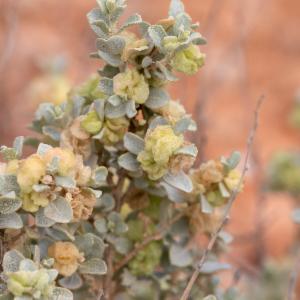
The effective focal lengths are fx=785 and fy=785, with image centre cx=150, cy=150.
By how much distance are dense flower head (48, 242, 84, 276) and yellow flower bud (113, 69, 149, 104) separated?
22 cm

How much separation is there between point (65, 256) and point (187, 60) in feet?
1.03

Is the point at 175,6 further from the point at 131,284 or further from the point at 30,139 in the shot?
the point at 131,284

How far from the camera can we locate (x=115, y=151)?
116cm

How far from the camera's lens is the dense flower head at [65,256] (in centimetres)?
107

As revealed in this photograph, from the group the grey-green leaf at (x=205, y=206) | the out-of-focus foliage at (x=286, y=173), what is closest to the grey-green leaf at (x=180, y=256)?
the grey-green leaf at (x=205, y=206)

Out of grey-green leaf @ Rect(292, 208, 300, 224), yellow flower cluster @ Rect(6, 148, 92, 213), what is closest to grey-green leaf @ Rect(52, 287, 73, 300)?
yellow flower cluster @ Rect(6, 148, 92, 213)

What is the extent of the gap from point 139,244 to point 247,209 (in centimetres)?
224

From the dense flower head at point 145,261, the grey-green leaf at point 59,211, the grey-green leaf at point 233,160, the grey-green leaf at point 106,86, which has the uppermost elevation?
the grey-green leaf at point 106,86

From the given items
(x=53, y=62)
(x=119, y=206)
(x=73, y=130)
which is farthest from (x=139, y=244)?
(x=53, y=62)

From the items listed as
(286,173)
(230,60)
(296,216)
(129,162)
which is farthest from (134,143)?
(230,60)

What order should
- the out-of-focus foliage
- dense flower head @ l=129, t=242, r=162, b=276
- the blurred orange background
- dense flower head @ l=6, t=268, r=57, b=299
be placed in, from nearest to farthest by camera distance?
1. dense flower head @ l=6, t=268, r=57, b=299
2. dense flower head @ l=129, t=242, r=162, b=276
3. the out-of-focus foliage
4. the blurred orange background

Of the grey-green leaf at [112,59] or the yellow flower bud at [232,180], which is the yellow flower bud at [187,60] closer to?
the grey-green leaf at [112,59]

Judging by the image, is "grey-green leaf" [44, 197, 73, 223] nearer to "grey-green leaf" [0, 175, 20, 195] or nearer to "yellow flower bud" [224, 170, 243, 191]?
"grey-green leaf" [0, 175, 20, 195]

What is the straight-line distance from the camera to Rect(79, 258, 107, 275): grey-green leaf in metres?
1.09
